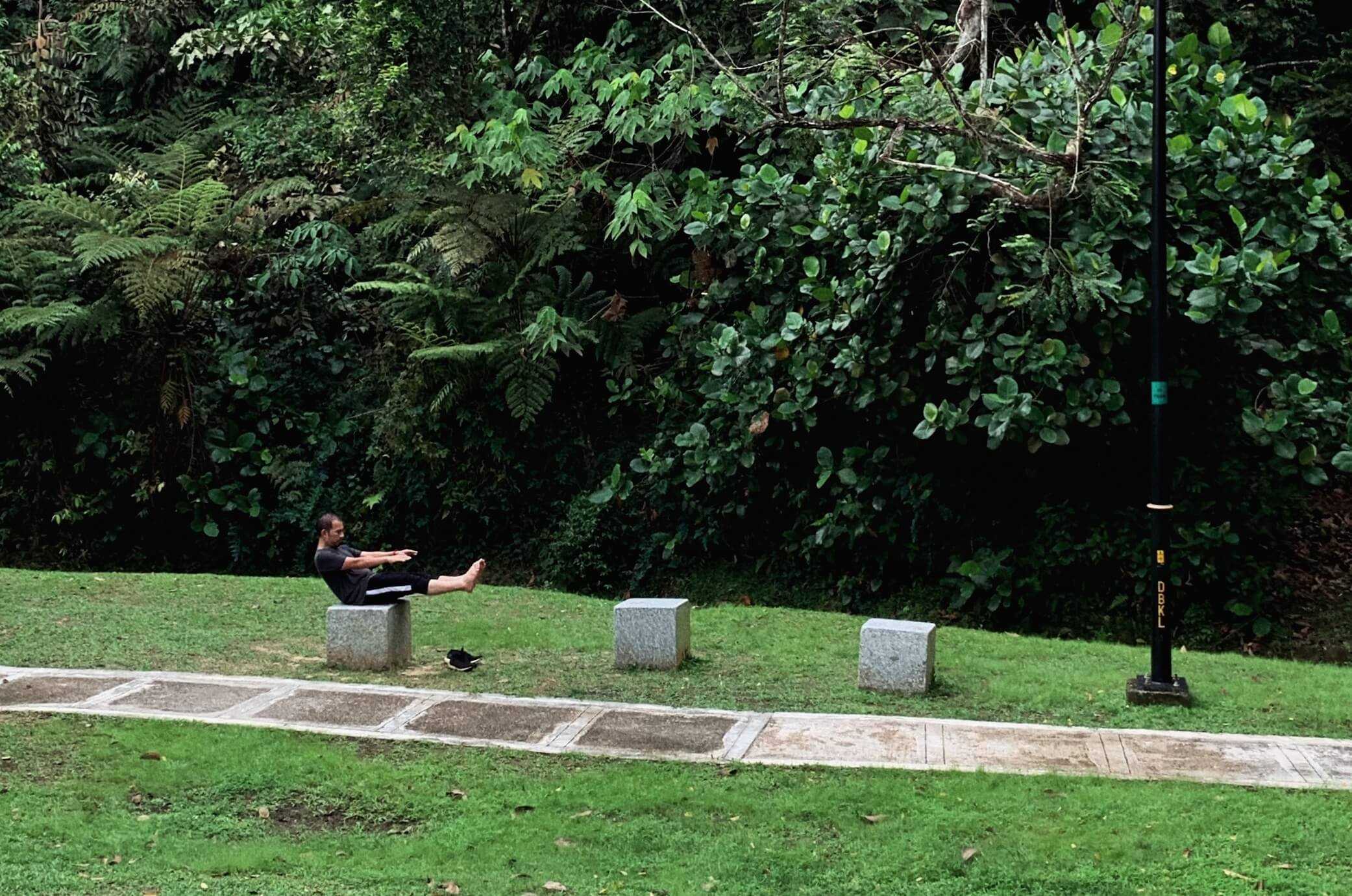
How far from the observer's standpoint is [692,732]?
8055mm

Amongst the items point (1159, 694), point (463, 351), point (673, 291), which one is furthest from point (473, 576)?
point (673, 291)

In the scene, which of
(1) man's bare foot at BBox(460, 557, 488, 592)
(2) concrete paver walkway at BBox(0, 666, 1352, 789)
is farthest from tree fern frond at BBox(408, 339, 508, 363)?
(2) concrete paver walkway at BBox(0, 666, 1352, 789)

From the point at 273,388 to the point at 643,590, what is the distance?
5.33 meters

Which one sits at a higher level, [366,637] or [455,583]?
[455,583]

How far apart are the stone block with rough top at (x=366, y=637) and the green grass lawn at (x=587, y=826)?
6.26 ft

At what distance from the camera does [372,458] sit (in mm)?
15797

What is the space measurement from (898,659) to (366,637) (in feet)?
12.7

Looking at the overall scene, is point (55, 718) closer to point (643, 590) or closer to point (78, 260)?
point (643, 590)

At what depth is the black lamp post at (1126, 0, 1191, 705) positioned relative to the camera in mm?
8641

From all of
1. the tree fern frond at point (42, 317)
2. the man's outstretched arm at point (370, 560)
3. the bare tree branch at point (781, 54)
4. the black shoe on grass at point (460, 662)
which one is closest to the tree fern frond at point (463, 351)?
the tree fern frond at point (42, 317)

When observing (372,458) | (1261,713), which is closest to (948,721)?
(1261,713)

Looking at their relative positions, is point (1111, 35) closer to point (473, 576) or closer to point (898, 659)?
point (898, 659)

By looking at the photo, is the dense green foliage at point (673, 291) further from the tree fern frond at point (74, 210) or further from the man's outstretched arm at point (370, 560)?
the man's outstretched arm at point (370, 560)

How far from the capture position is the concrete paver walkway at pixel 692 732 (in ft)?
24.4
